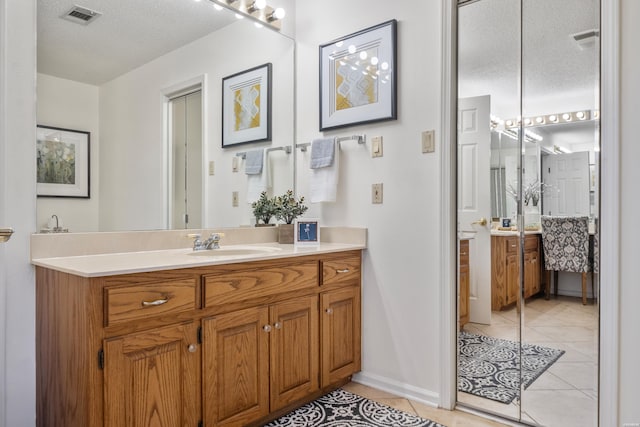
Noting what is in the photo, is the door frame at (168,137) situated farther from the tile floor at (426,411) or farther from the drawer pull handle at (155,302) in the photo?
the tile floor at (426,411)

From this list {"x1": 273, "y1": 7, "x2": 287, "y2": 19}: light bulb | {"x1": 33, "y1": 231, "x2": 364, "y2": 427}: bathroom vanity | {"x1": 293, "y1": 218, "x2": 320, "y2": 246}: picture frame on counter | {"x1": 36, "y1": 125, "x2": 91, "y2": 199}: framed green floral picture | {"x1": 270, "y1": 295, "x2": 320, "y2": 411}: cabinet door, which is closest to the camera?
{"x1": 33, "y1": 231, "x2": 364, "y2": 427}: bathroom vanity

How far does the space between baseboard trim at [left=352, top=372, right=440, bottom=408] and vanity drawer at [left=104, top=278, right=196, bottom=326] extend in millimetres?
1262

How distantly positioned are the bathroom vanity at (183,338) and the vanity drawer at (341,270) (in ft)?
0.05

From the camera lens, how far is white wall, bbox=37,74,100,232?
1701mm

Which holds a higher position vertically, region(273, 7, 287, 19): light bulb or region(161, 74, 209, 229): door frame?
region(273, 7, 287, 19): light bulb

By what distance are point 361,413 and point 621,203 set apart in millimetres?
1496

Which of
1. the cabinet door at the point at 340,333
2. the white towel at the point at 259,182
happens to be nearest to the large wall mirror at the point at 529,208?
the cabinet door at the point at 340,333

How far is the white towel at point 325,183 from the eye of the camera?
8.14 ft

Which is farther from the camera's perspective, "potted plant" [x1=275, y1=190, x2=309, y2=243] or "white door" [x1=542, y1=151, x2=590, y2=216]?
"potted plant" [x1=275, y1=190, x2=309, y2=243]

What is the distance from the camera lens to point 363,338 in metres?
2.42

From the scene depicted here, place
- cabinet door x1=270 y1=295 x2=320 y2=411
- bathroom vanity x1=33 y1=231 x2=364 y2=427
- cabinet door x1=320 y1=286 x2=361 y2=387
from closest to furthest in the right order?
bathroom vanity x1=33 y1=231 x2=364 y2=427 → cabinet door x1=270 y1=295 x2=320 y2=411 → cabinet door x1=320 y1=286 x2=361 y2=387

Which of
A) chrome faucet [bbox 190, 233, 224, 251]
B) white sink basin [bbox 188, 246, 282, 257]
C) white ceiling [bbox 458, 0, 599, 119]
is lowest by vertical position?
white sink basin [bbox 188, 246, 282, 257]

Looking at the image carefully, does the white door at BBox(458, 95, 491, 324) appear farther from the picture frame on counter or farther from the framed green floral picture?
the framed green floral picture

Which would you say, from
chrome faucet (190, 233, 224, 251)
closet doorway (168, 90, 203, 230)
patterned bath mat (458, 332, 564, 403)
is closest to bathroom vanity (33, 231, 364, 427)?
chrome faucet (190, 233, 224, 251)
